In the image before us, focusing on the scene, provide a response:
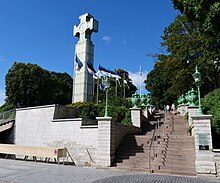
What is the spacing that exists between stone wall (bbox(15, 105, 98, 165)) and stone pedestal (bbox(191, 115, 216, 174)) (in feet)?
17.6


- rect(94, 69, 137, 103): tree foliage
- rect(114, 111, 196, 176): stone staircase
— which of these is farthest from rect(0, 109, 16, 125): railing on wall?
rect(94, 69, 137, 103): tree foliage

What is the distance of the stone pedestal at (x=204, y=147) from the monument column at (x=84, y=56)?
641 inches

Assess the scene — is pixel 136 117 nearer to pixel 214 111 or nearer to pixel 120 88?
pixel 214 111

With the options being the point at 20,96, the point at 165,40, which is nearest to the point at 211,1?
the point at 165,40

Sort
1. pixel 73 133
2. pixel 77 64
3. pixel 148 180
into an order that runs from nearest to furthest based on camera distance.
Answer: pixel 148 180 → pixel 73 133 → pixel 77 64

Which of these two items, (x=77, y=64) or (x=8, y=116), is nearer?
(x=8, y=116)

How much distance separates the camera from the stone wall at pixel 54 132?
37.0 ft

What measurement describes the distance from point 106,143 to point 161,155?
2798mm

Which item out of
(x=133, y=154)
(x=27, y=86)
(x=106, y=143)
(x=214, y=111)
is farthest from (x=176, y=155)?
(x=27, y=86)

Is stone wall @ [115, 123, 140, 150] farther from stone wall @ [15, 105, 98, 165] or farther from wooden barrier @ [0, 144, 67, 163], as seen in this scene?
wooden barrier @ [0, 144, 67, 163]

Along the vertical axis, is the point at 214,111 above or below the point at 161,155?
above

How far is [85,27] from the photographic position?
25.2 metres

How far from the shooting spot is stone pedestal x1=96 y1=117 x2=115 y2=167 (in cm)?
960

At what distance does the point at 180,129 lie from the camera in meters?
13.2
